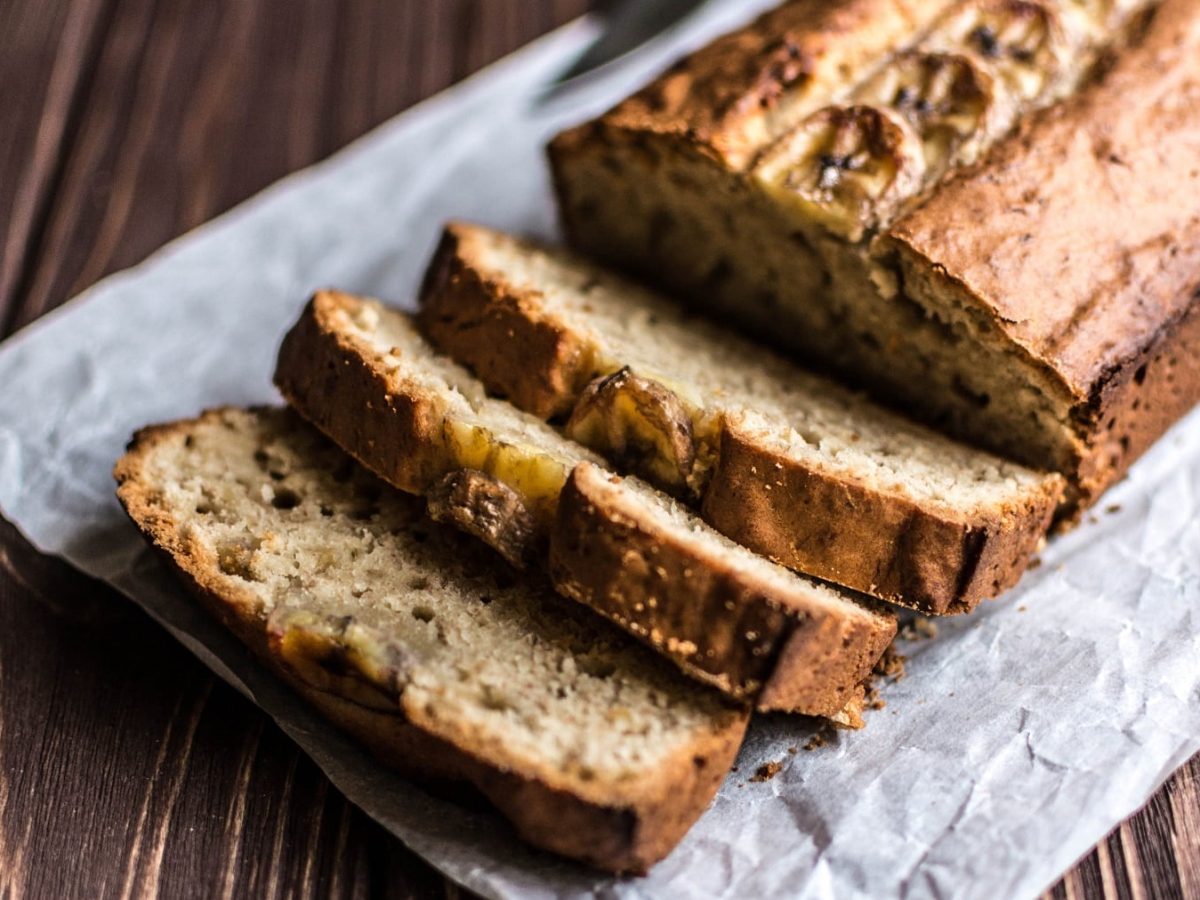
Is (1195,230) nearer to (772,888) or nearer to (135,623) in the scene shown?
(772,888)

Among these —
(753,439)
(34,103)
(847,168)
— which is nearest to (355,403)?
(753,439)

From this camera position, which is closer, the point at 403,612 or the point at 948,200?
the point at 403,612

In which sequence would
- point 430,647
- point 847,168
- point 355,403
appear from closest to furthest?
point 430,647 < point 355,403 < point 847,168

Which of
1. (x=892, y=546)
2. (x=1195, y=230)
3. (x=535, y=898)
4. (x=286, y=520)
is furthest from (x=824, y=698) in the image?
(x=1195, y=230)

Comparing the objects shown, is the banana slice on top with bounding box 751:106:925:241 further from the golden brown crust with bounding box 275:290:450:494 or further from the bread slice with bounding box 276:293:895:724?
the golden brown crust with bounding box 275:290:450:494

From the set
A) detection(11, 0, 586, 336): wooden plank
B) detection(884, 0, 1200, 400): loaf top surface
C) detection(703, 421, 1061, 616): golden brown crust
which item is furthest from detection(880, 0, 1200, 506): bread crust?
detection(11, 0, 586, 336): wooden plank

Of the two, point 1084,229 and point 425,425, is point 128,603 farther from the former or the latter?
point 1084,229

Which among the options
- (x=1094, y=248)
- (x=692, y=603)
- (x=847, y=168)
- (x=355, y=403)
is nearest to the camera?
(x=692, y=603)
